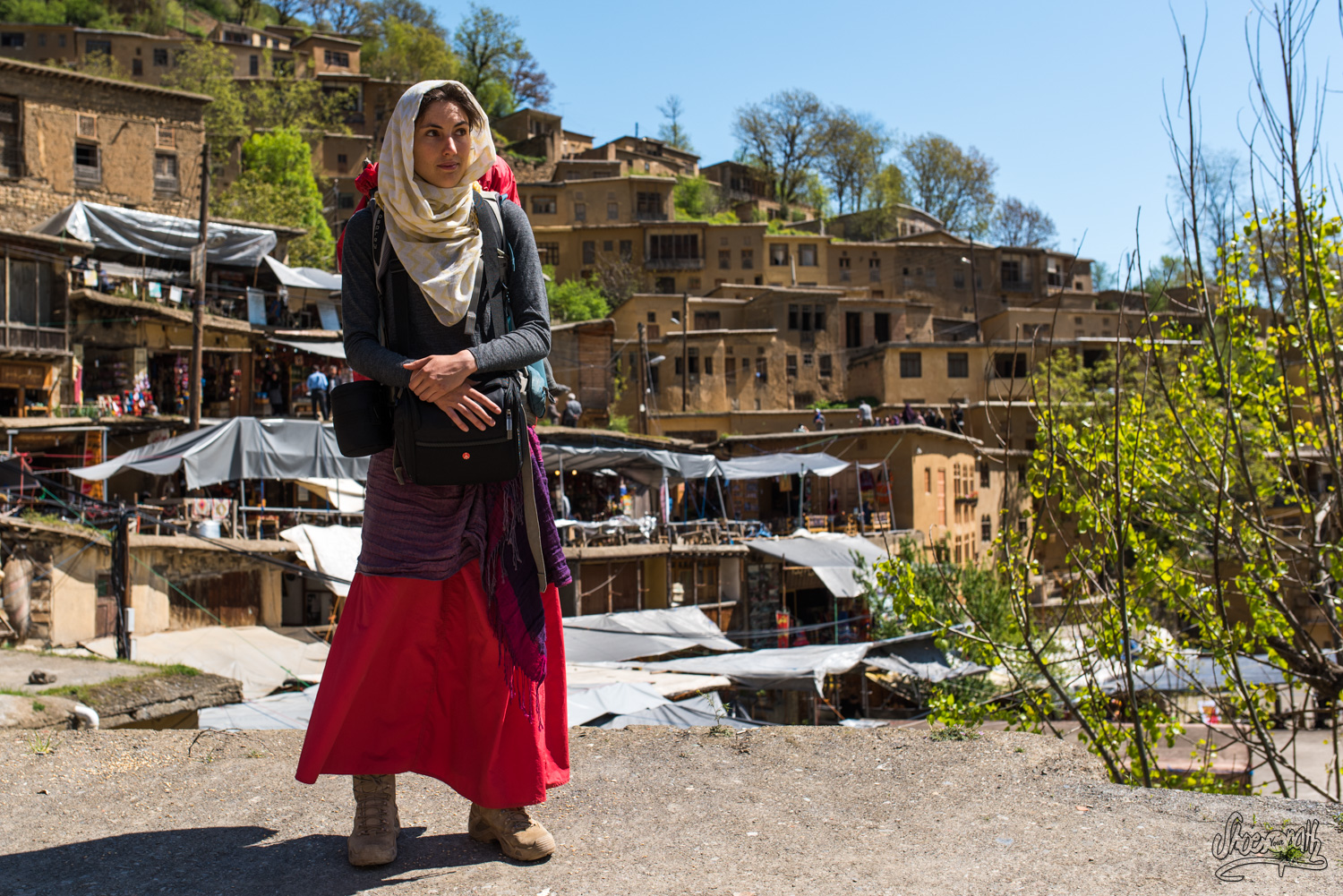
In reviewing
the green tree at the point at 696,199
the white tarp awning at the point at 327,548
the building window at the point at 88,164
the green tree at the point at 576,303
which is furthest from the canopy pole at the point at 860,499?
the green tree at the point at 696,199

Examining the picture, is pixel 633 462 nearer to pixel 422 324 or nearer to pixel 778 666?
pixel 778 666

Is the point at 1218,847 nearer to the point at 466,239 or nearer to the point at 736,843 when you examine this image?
the point at 736,843

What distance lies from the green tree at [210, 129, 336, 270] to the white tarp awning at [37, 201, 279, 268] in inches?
283

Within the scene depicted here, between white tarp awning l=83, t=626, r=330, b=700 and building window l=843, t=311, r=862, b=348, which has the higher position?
building window l=843, t=311, r=862, b=348

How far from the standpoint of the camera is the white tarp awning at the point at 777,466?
24.4m

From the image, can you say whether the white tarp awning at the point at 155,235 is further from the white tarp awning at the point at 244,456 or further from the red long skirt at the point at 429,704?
the red long skirt at the point at 429,704

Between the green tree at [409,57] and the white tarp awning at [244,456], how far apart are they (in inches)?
1763

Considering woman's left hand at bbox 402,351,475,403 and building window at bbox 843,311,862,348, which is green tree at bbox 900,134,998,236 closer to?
building window at bbox 843,311,862,348

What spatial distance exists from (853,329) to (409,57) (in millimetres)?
33806

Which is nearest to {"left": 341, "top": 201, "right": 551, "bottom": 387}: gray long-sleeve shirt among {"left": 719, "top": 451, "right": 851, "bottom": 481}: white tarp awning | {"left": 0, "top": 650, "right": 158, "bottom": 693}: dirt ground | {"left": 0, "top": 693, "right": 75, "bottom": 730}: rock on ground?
{"left": 0, "top": 693, "right": 75, "bottom": 730}: rock on ground

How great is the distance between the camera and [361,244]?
2807mm

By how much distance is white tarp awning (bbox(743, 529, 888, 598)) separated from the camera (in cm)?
2208

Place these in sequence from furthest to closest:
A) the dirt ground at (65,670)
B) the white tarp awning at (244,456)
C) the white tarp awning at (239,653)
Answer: the white tarp awning at (244,456) < the white tarp awning at (239,653) < the dirt ground at (65,670)

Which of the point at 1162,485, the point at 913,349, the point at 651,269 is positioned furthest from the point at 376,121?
the point at 1162,485
